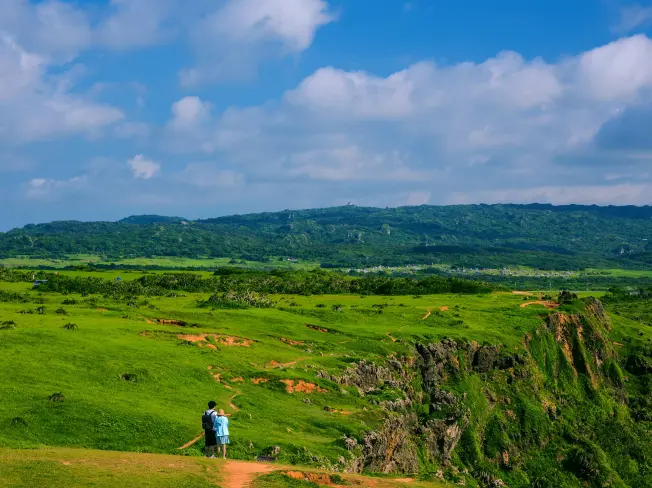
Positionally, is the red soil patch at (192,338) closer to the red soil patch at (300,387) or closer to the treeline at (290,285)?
the red soil patch at (300,387)

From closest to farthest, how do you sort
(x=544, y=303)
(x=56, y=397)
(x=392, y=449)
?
(x=56, y=397) → (x=392, y=449) → (x=544, y=303)

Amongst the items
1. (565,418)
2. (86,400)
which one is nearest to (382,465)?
(86,400)

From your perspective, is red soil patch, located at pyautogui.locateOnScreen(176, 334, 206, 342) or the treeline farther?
the treeline

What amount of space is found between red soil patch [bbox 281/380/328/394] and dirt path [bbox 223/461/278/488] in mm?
21893

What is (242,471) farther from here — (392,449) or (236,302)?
(236,302)

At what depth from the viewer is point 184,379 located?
5512 centimetres

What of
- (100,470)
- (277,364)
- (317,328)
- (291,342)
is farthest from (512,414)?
(100,470)

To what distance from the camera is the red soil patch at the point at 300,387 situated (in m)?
58.5

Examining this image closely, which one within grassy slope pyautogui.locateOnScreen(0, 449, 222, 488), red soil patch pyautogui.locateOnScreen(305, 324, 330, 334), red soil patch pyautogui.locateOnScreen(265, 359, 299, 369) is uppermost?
Result: grassy slope pyautogui.locateOnScreen(0, 449, 222, 488)

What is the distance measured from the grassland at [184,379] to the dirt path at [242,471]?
73 centimetres

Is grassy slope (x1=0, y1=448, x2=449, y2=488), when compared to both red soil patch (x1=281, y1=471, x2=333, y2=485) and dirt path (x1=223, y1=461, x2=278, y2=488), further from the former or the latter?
red soil patch (x1=281, y1=471, x2=333, y2=485)

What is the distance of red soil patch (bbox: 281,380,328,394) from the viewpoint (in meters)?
58.5

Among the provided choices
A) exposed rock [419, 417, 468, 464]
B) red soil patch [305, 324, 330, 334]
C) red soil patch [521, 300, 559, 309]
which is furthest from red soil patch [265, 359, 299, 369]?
red soil patch [521, 300, 559, 309]

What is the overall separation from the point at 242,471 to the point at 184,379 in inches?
886
